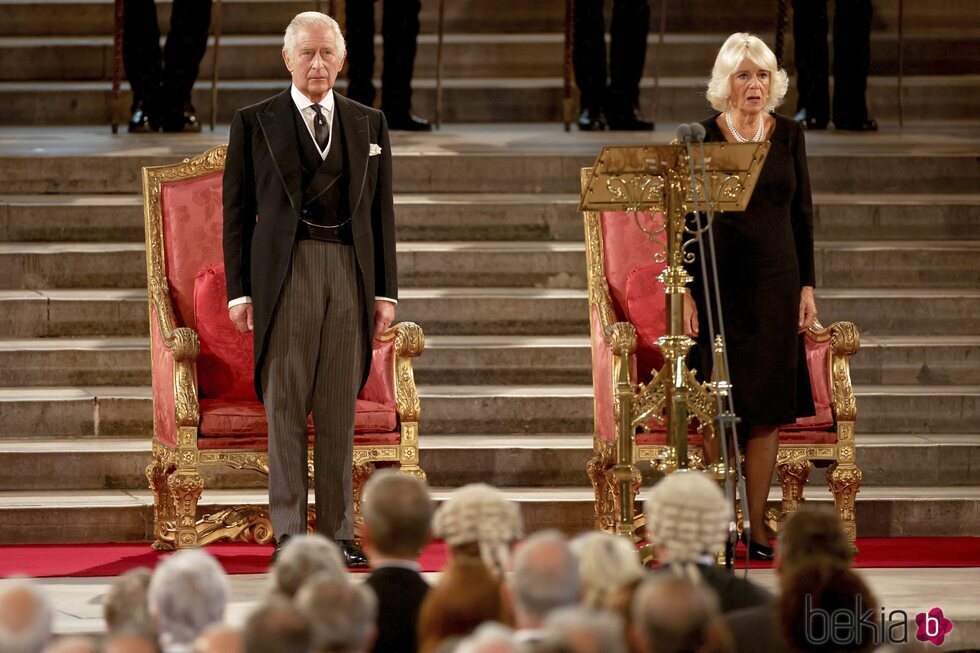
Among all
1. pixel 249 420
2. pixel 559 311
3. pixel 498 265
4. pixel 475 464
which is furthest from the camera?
pixel 498 265

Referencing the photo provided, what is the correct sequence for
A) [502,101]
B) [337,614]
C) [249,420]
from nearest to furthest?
[337,614] < [249,420] < [502,101]

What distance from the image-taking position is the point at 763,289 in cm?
516

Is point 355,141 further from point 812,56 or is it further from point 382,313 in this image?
point 812,56

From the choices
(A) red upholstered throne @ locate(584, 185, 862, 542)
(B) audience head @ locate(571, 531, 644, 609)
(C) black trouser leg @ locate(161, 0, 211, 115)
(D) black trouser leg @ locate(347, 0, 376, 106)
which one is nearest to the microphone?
(A) red upholstered throne @ locate(584, 185, 862, 542)

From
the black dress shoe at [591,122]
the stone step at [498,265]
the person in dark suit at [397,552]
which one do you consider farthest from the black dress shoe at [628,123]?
the person in dark suit at [397,552]

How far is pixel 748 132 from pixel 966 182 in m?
3.14

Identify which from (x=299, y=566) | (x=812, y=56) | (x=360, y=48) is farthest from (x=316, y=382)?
(x=812, y=56)

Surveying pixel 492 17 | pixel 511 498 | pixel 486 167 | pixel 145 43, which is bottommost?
pixel 511 498

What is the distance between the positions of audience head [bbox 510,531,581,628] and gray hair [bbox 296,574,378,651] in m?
0.26

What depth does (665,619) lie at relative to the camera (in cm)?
237

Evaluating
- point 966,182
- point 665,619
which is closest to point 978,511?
point 966,182

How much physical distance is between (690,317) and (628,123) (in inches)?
156

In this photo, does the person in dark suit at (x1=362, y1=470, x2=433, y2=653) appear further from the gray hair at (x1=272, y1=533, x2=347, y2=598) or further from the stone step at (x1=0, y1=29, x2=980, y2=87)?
the stone step at (x1=0, y1=29, x2=980, y2=87)

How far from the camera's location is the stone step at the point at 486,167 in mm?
7672
